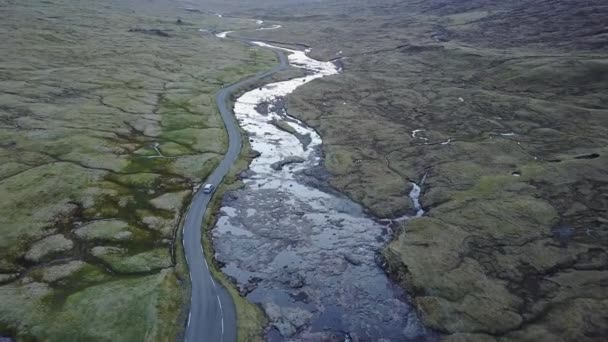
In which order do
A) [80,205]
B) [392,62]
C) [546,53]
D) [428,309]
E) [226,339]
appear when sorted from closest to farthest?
[226,339]
[428,309]
[80,205]
[546,53]
[392,62]

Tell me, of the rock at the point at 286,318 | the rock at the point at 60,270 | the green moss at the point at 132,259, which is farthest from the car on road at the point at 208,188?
the rock at the point at 286,318

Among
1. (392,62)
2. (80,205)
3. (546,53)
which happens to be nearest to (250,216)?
(80,205)

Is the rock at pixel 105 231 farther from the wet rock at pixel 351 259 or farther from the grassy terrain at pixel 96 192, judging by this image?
the wet rock at pixel 351 259

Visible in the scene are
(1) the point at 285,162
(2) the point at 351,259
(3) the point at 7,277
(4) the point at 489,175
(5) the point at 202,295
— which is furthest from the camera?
(1) the point at 285,162

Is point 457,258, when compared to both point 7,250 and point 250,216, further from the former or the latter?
point 7,250

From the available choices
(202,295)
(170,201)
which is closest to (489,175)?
(202,295)

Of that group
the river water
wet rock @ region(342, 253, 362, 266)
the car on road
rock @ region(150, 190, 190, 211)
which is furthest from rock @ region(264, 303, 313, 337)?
the car on road

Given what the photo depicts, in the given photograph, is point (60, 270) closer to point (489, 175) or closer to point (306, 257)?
point (306, 257)
